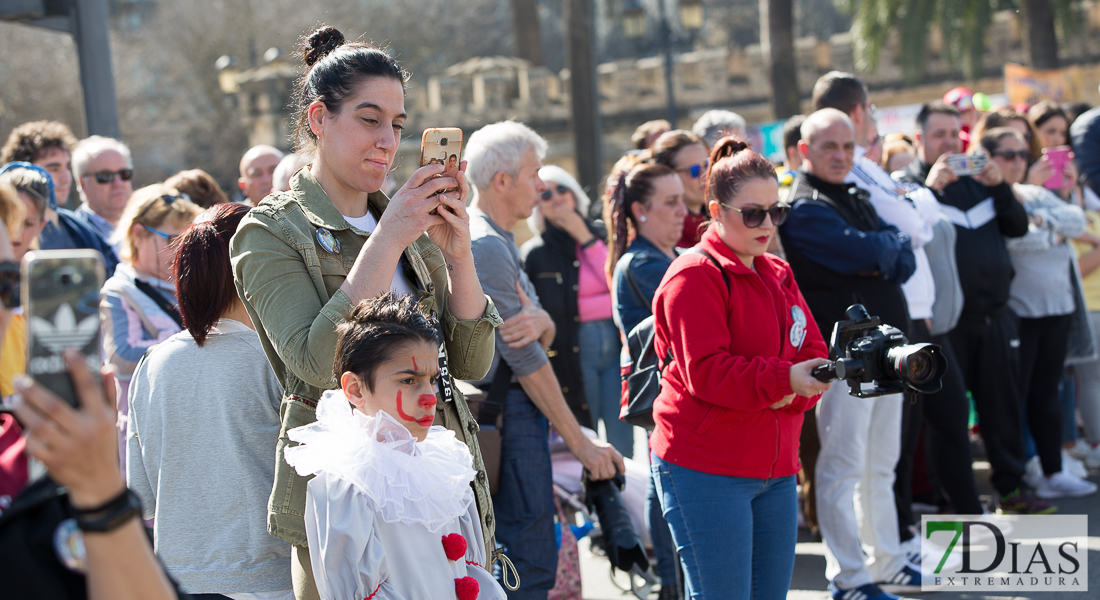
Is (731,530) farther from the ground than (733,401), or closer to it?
closer to it

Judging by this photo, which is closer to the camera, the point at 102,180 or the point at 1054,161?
the point at 102,180

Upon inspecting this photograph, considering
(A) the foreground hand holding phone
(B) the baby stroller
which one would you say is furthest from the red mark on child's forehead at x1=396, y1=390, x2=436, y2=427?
(B) the baby stroller

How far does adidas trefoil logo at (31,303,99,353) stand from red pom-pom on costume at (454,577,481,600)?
4.27ft

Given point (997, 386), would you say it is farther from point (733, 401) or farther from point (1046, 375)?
point (733, 401)

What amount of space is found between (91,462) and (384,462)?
1.09m

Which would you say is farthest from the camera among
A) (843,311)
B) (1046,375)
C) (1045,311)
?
(1046,375)

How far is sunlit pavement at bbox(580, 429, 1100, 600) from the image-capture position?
14.9 ft

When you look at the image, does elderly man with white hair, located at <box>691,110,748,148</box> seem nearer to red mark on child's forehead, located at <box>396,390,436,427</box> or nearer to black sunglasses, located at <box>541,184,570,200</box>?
black sunglasses, located at <box>541,184,570,200</box>

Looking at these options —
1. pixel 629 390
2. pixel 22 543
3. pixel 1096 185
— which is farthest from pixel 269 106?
pixel 22 543

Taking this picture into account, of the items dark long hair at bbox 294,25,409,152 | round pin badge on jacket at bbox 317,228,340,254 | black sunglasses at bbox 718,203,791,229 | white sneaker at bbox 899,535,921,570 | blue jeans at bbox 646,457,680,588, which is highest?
dark long hair at bbox 294,25,409,152

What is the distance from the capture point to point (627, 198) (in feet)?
14.4

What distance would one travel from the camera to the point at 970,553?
5.00 metres

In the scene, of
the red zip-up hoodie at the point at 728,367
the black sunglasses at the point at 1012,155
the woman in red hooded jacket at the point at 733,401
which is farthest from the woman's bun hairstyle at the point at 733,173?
the black sunglasses at the point at 1012,155
